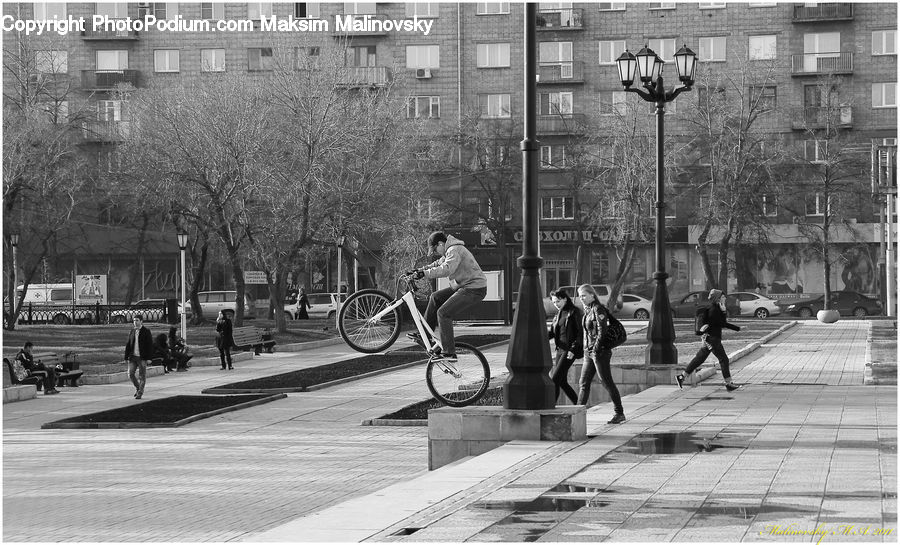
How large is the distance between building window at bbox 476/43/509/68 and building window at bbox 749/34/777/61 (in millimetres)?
13105

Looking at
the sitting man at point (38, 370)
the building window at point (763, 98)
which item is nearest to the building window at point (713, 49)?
the building window at point (763, 98)

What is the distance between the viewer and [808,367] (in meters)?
27.0

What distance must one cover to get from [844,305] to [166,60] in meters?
38.9

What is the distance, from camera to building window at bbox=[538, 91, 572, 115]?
226 ft

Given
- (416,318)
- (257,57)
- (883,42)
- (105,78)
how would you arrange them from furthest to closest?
(105,78), (257,57), (883,42), (416,318)

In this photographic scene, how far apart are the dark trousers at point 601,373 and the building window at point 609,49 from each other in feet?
174

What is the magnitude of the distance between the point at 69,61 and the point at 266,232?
3106cm

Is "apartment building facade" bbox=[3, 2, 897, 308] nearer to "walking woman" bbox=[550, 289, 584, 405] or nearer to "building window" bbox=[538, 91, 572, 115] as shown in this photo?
"building window" bbox=[538, 91, 572, 115]

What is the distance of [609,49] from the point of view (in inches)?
2707

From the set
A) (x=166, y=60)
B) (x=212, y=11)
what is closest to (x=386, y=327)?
(x=166, y=60)

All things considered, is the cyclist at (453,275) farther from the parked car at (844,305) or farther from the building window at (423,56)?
the building window at (423,56)

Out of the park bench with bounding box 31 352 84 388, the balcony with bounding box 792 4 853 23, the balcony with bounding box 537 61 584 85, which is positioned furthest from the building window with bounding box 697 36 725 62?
the park bench with bounding box 31 352 84 388

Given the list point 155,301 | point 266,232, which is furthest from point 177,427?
point 155,301

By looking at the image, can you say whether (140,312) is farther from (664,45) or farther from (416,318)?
(416,318)
